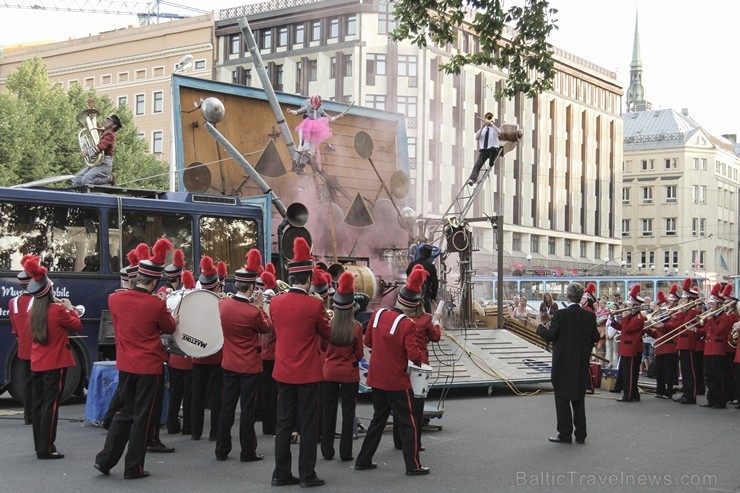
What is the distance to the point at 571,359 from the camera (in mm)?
10992

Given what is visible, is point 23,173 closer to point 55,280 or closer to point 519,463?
point 55,280

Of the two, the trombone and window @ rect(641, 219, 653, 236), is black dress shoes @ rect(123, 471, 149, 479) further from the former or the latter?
window @ rect(641, 219, 653, 236)

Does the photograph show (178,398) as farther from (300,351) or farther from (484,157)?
(484,157)

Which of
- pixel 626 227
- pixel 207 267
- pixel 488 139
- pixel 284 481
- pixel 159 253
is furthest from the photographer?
pixel 626 227

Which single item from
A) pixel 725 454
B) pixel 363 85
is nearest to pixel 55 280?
pixel 725 454

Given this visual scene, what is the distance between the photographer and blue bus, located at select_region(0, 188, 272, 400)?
12742 millimetres

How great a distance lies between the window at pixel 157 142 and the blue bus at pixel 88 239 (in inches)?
2050

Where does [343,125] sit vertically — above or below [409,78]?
below

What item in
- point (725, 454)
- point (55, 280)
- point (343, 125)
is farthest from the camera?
point (343, 125)

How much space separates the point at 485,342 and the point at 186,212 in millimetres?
5525

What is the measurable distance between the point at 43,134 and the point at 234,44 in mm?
29134

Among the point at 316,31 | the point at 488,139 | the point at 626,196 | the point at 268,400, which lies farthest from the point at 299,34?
the point at 626,196

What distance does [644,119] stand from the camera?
10956cm

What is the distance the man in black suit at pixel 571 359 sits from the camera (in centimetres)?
1091
